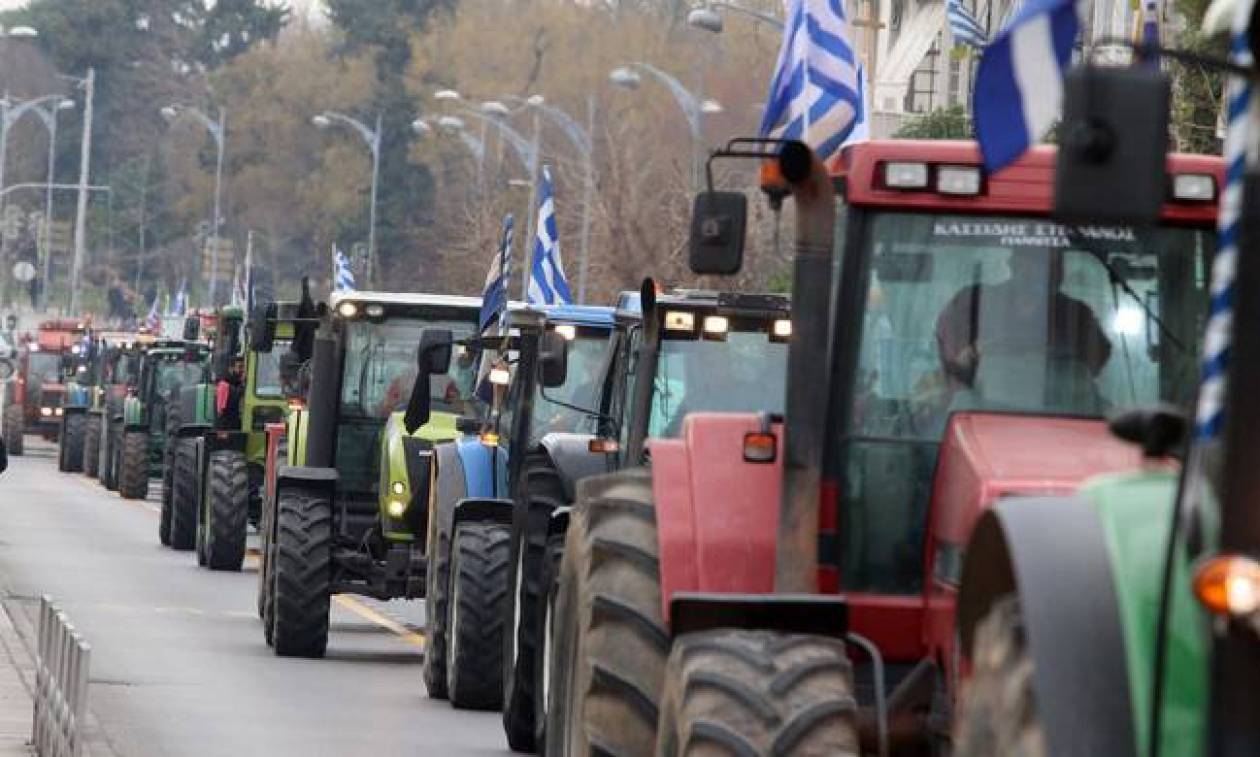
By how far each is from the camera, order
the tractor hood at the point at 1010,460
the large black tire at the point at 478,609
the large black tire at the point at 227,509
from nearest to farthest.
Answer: the tractor hood at the point at 1010,460 → the large black tire at the point at 478,609 → the large black tire at the point at 227,509

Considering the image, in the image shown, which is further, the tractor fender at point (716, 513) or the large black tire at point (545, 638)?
the large black tire at point (545, 638)

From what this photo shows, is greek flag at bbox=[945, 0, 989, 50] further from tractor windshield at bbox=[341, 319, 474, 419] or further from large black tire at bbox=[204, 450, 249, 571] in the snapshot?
tractor windshield at bbox=[341, 319, 474, 419]

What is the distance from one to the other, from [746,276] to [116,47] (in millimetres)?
101356

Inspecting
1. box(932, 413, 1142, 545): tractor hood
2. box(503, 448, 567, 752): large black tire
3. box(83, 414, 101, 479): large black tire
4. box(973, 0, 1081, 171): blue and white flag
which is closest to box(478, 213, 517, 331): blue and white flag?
box(503, 448, 567, 752): large black tire

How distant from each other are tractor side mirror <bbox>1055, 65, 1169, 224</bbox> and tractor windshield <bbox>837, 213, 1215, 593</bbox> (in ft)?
11.6

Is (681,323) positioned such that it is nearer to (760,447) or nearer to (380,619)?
(760,447)

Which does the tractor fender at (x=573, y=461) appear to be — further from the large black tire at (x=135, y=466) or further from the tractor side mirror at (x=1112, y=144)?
the large black tire at (x=135, y=466)

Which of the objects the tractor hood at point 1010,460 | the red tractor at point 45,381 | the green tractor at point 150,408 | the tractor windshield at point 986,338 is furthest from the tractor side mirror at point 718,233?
the red tractor at point 45,381

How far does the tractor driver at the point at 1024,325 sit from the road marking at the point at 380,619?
14.1 metres

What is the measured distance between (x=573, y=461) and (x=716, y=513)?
255 inches

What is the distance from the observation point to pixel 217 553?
31750 mm

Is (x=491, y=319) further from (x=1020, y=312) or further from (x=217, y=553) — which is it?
(x=1020, y=312)

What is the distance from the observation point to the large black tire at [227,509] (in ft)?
103

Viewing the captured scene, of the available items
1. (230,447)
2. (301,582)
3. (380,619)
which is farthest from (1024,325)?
(230,447)
